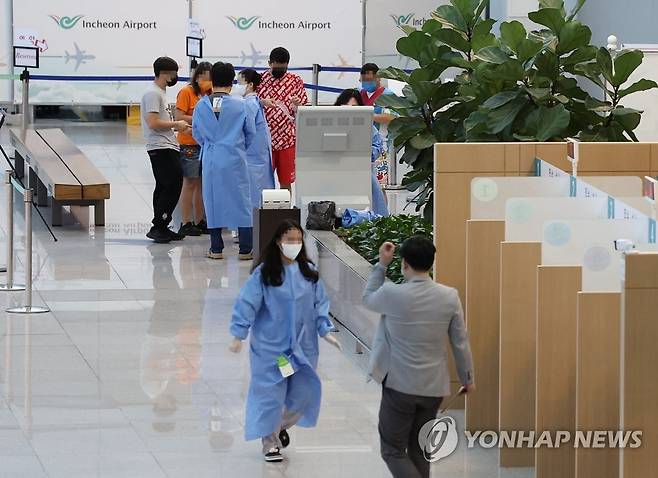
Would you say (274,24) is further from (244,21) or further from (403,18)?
(403,18)

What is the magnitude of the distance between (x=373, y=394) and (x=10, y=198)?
4078 mm

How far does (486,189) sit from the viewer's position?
291 inches

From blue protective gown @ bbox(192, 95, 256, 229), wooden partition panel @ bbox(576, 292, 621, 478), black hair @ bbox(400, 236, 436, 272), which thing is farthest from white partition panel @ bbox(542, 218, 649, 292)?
blue protective gown @ bbox(192, 95, 256, 229)

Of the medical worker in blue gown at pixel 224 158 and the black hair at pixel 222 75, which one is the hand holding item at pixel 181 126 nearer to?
the medical worker in blue gown at pixel 224 158

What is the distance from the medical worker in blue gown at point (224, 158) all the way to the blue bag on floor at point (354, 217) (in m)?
1.21

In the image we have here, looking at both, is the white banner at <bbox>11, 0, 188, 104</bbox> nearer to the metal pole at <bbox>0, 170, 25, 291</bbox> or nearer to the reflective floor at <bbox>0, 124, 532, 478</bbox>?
the reflective floor at <bbox>0, 124, 532, 478</bbox>

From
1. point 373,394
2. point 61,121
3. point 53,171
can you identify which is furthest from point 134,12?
point 373,394

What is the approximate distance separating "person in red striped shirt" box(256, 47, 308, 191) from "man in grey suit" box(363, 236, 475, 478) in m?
7.97

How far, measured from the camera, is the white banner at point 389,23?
75.2 feet

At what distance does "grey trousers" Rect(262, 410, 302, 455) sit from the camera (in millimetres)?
6969

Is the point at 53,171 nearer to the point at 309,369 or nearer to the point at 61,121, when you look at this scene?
the point at 309,369

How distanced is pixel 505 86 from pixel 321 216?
294 centimetres

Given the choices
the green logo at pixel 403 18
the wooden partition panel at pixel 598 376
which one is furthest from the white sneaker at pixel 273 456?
the green logo at pixel 403 18

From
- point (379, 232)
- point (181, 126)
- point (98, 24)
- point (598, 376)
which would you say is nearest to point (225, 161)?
point (181, 126)
